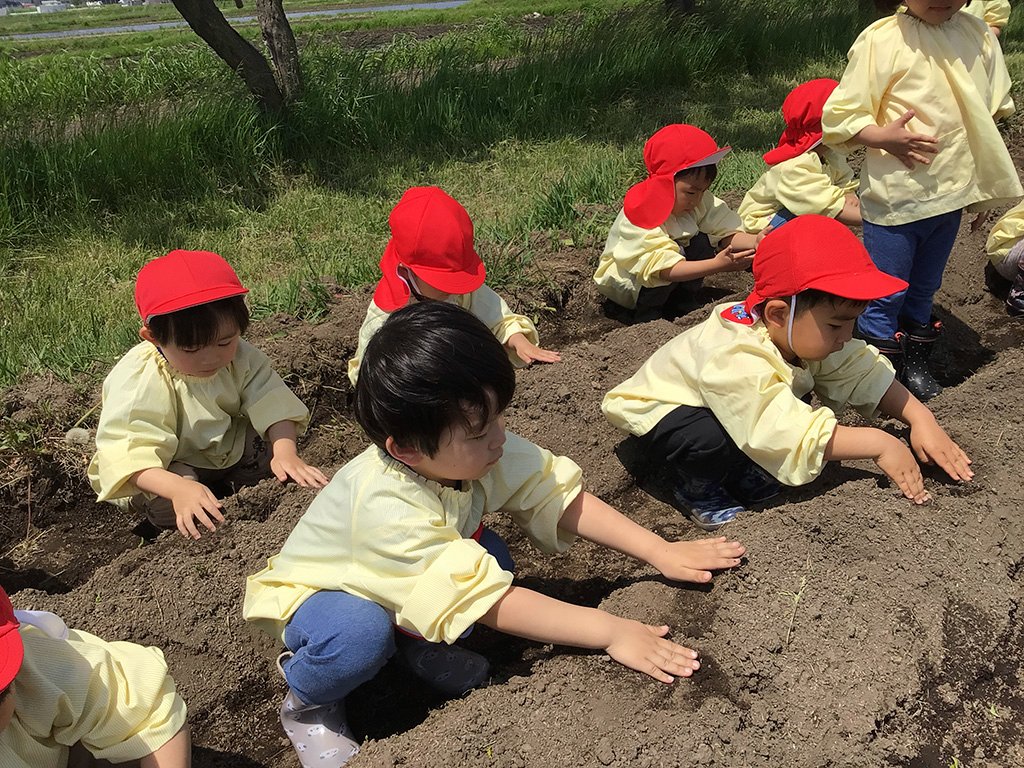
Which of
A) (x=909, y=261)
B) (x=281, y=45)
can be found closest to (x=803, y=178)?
(x=909, y=261)

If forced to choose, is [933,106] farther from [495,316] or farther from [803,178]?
[495,316]

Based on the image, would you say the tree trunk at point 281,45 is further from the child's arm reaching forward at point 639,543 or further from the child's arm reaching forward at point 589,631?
the child's arm reaching forward at point 589,631

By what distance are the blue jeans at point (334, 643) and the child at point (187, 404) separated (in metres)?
0.90

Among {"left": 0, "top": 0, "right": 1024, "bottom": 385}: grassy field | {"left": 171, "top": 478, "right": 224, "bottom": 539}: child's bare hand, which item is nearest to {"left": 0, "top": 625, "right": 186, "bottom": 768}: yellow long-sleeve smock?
{"left": 171, "top": 478, "right": 224, "bottom": 539}: child's bare hand

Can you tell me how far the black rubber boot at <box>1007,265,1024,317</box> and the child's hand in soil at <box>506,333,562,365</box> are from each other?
99.6 inches

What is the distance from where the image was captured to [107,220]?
5.50 metres

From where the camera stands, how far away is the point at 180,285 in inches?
105

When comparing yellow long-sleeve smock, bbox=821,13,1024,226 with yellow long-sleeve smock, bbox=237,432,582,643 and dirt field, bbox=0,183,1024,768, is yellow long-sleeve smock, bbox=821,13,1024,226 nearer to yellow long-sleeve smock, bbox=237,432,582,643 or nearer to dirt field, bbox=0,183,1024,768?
dirt field, bbox=0,183,1024,768

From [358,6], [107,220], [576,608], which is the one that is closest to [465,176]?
[107,220]

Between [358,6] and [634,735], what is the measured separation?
135ft

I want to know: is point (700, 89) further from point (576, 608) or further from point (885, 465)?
point (576, 608)

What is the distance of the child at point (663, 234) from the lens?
4172mm

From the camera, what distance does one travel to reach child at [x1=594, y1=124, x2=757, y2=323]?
4.17m

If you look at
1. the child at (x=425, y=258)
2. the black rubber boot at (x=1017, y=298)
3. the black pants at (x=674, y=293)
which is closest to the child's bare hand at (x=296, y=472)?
the child at (x=425, y=258)
